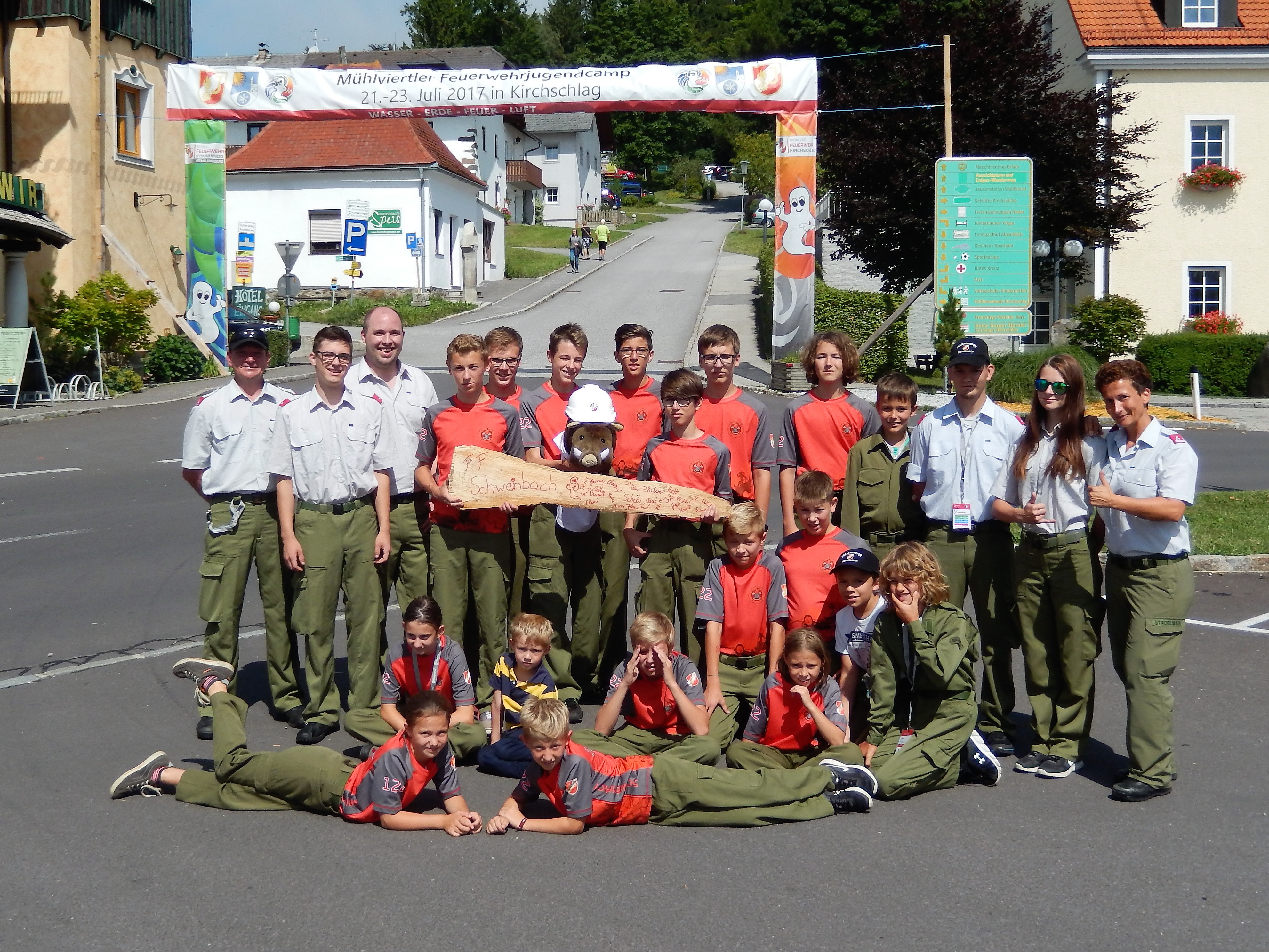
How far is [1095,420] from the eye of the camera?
5.87 m

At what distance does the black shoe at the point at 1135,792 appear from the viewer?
5.67 metres

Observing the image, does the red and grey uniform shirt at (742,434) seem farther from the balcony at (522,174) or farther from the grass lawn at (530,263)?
the balcony at (522,174)

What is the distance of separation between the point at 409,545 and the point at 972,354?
3.11m

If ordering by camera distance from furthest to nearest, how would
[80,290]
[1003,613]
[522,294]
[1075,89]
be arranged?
[522,294]
[1075,89]
[80,290]
[1003,613]

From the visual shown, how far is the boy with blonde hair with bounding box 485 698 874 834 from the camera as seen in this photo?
5.29 m

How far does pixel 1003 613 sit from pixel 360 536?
10.9ft

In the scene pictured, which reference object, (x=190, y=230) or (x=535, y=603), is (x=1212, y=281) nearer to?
(x=190, y=230)

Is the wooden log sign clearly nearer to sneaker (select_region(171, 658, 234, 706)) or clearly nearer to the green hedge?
sneaker (select_region(171, 658, 234, 706))

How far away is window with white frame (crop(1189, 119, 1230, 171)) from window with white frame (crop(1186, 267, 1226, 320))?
2.58m

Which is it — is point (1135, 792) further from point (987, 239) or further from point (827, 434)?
point (987, 239)

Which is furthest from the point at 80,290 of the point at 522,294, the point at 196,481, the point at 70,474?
the point at 522,294

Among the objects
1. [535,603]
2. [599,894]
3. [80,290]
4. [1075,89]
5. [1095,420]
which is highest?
[1075,89]

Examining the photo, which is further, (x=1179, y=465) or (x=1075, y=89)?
(x=1075, y=89)

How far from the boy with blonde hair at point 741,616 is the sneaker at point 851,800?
0.81m
